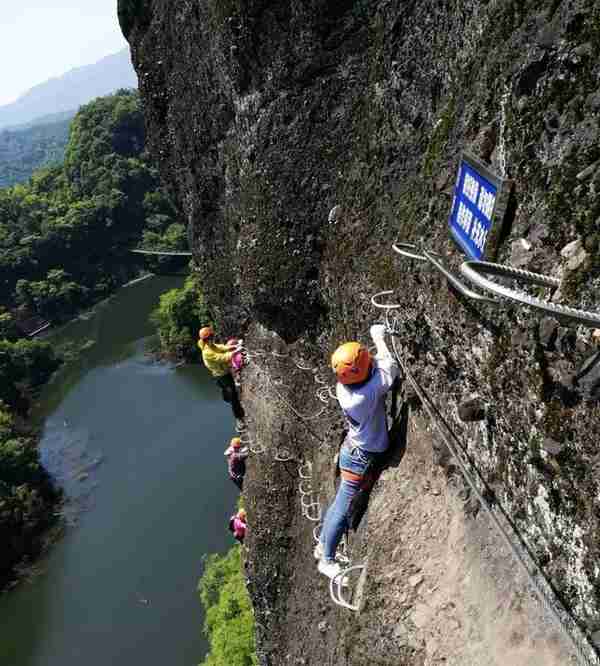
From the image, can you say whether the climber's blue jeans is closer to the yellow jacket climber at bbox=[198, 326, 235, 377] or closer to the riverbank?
the yellow jacket climber at bbox=[198, 326, 235, 377]

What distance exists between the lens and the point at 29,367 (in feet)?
139

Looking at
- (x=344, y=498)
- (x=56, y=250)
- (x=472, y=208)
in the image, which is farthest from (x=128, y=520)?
(x=56, y=250)

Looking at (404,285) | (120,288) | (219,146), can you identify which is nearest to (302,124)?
(219,146)

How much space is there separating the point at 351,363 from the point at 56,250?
59689 millimetres

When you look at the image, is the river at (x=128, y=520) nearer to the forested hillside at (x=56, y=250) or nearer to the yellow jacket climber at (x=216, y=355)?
the forested hillside at (x=56, y=250)

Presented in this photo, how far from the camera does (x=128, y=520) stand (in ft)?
95.2

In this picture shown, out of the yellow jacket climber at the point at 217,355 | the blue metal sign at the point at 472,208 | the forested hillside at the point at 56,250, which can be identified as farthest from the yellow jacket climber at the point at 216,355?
the forested hillside at the point at 56,250

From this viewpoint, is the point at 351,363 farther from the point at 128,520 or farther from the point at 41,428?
the point at 41,428

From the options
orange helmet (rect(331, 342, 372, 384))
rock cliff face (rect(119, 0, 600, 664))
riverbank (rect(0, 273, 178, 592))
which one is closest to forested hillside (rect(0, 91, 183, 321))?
riverbank (rect(0, 273, 178, 592))

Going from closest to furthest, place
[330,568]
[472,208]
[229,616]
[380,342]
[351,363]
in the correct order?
[472,208] < [351,363] < [380,342] < [330,568] < [229,616]

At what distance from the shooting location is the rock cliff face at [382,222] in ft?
9.66

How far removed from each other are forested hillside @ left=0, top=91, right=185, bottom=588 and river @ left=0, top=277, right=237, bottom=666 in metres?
1.97

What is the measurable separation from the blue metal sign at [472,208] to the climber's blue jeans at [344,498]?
2.18 m

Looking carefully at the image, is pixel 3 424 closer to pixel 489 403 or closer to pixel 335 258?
pixel 335 258
